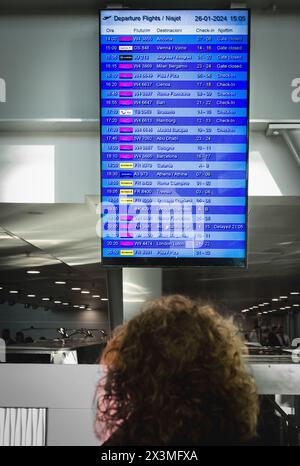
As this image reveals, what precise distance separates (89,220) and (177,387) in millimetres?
1306

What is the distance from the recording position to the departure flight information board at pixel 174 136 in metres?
2.25

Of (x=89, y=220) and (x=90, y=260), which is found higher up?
(x=89, y=220)

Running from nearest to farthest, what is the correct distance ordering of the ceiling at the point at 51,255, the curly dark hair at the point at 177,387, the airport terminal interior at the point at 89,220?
1. the curly dark hair at the point at 177,387
2. the airport terminal interior at the point at 89,220
3. the ceiling at the point at 51,255

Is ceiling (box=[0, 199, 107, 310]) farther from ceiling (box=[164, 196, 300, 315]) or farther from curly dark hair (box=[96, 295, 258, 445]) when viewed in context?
curly dark hair (box=[96, 295, 258, 445])

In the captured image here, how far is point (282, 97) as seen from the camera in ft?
7.75

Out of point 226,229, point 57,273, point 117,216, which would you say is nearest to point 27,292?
point 57,273

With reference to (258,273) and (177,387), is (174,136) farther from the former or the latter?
(177,387)

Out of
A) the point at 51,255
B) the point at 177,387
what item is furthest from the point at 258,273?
the point at 177,387

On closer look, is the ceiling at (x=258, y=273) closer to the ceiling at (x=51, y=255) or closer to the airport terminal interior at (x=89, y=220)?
the airport terminal interior at (x=89, y=220)

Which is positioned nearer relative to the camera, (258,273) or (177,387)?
(177,387)

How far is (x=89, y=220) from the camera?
2311 millimetres

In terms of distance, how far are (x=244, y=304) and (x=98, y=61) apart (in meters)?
0.95

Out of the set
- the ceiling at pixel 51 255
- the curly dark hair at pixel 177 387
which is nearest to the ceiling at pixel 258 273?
the ceiling at pixel 51 255

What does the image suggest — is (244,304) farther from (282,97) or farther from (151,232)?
(282,97)
